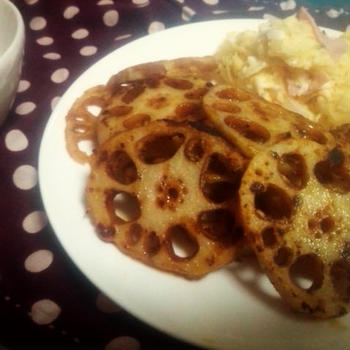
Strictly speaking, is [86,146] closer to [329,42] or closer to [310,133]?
[310,133]

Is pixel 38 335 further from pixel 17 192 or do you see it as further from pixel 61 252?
pixel 17 192

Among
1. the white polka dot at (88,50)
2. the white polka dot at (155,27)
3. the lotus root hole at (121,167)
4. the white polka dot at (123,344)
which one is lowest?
the white polka dot at (123,344)

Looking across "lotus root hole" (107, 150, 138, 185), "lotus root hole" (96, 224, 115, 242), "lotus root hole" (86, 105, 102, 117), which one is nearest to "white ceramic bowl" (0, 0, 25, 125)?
"lotus root hole" (86, 105, 102, 117)

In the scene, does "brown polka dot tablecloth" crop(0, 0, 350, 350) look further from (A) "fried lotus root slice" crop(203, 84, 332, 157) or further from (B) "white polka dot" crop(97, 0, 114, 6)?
(A) "fried lotus root slice" crop(203, 84, 332, 157)

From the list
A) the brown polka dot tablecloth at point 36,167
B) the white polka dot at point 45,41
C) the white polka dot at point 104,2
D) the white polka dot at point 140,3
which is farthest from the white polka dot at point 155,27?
the white polka dot at point 45,41

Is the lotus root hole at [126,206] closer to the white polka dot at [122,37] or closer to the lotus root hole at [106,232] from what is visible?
the lotus root hole at [106,232]

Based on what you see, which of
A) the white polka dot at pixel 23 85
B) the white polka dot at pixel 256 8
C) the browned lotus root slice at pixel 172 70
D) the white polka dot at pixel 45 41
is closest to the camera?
the browned lotus root slice at pixel 172 70
